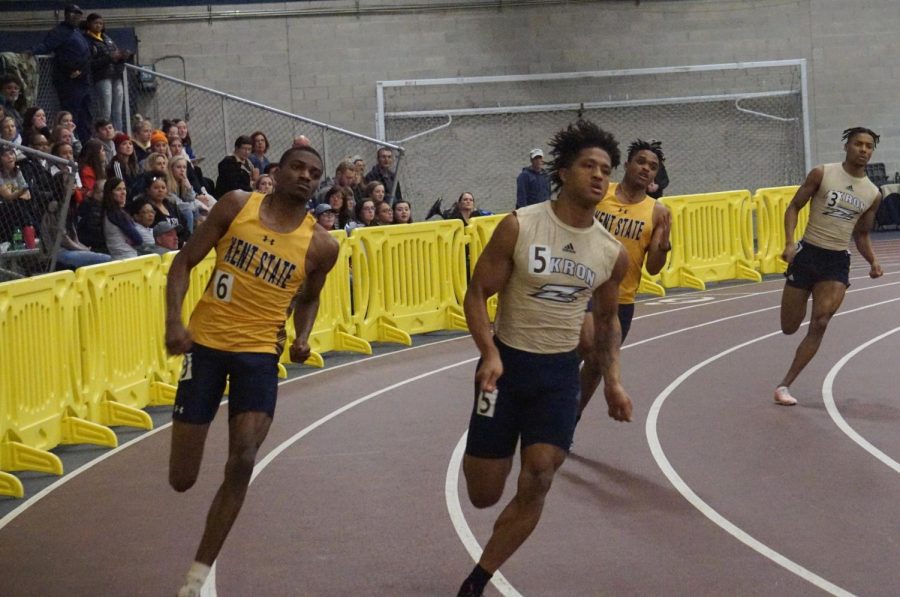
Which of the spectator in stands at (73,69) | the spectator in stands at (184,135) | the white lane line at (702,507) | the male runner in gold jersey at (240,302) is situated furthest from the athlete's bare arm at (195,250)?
the spectator in stands at (73,69)

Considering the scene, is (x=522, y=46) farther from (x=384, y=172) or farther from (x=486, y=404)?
(x=486, y=404)

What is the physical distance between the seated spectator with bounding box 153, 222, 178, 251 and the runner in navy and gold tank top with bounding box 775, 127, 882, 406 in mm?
6203

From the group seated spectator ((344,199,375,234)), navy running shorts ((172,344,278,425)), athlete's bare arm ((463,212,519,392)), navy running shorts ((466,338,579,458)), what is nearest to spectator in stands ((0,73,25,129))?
seated spectator ((344,199,375,234))

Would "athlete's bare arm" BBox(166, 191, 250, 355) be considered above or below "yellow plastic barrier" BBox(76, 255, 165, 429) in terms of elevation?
above

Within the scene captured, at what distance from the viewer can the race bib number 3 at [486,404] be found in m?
6.59

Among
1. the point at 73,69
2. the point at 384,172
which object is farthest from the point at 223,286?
the point at 384,172

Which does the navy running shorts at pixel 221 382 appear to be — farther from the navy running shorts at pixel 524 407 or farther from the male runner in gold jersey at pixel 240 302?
the navy running shorts at pixel 524 407

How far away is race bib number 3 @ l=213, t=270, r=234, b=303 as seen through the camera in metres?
7.09

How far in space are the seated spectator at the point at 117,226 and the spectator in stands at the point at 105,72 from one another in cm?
519

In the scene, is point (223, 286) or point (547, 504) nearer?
point (223, 286)

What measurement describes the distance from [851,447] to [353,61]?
1745cm

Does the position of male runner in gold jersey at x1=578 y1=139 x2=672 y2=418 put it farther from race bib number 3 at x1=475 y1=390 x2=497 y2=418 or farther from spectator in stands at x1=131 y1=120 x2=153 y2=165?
spectator in stands at x1=131 y1=120 x2=153 y2=165

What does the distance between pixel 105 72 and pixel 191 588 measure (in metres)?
14.3

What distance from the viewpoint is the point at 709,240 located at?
21391 mm
